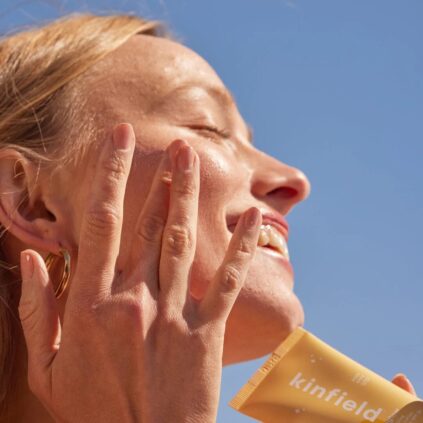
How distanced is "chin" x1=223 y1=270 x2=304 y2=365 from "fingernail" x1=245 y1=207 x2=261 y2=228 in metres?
0.30

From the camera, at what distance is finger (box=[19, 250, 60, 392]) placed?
5.23 ft

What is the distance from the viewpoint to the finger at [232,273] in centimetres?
154

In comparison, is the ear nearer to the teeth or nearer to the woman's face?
the woman's face

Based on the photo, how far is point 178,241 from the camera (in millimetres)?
1587

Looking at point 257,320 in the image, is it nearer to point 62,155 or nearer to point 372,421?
point 372,421

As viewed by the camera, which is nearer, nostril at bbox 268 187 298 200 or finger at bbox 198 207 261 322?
finger at bbox 198 207 261 322

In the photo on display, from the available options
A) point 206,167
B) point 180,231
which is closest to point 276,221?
point 206,167

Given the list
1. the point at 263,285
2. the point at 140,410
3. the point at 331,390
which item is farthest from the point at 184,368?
the point at 263,285

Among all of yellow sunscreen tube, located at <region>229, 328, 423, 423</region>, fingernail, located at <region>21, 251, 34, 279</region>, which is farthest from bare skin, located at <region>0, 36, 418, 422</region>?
yellow sunscreen tube, located at <region>229, 328, 423, 423</region>

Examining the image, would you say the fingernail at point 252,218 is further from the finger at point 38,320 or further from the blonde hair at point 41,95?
the blonde hair at point 41,95

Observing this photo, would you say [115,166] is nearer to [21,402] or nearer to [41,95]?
[41,95]

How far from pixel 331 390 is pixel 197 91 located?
39.0 inches

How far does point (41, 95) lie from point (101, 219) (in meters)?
0.73

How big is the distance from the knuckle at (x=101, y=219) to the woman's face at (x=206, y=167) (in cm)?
32
